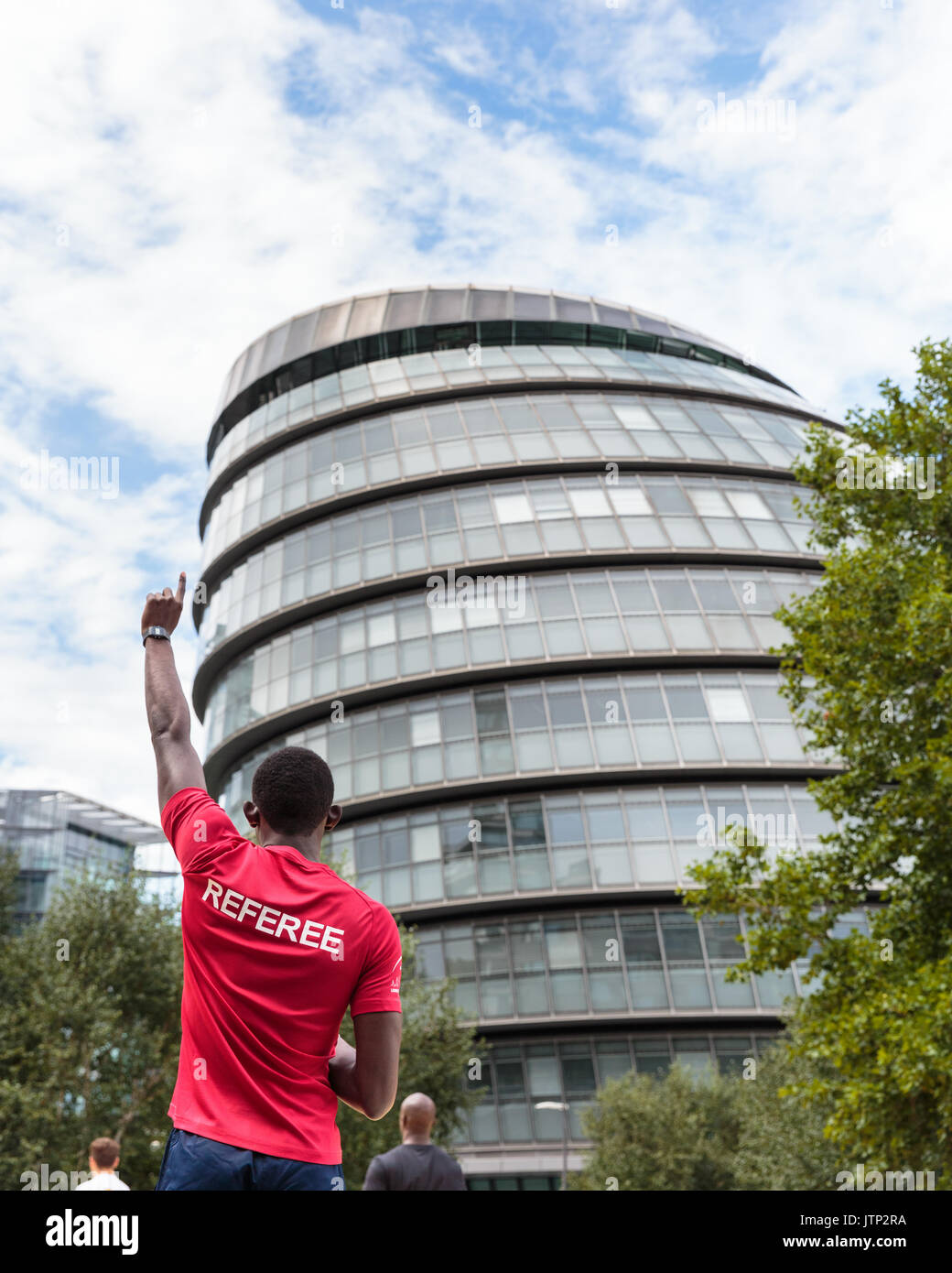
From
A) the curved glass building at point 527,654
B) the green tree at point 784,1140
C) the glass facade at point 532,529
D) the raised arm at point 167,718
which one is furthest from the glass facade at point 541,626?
the raised arm at point 167,718

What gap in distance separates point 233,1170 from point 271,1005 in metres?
0.36

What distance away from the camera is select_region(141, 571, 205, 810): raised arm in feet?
9.75

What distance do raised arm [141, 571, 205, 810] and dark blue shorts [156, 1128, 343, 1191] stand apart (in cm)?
89

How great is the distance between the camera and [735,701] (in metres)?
38.8

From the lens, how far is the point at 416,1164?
6961 millimetres

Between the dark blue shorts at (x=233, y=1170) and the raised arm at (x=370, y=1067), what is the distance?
0.73 ft

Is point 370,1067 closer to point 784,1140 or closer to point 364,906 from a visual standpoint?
point 364,906

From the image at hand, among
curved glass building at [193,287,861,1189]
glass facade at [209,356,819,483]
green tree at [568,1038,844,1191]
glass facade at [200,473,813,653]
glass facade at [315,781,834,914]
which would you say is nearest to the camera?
green tree at [568,1038,844,1191]

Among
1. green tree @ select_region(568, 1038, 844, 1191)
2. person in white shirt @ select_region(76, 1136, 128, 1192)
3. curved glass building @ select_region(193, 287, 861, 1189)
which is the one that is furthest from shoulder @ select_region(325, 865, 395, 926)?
curved glass building @ select_region(193, 287, 861, 1189)

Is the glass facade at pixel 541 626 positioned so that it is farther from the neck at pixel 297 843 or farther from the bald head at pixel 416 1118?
the neck at pixel 297 843

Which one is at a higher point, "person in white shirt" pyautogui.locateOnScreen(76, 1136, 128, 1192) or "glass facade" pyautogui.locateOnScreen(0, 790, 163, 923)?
"glass facade" pyautogui.locateOnScreen(0, 790, 163, 923)

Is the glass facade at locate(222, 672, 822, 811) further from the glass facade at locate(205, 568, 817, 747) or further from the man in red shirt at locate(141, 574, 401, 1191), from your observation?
the man in red shirt at locate(141, 574, 401, 1191)

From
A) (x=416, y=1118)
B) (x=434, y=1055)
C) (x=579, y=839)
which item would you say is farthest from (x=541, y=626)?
(x=416, y=1118)
